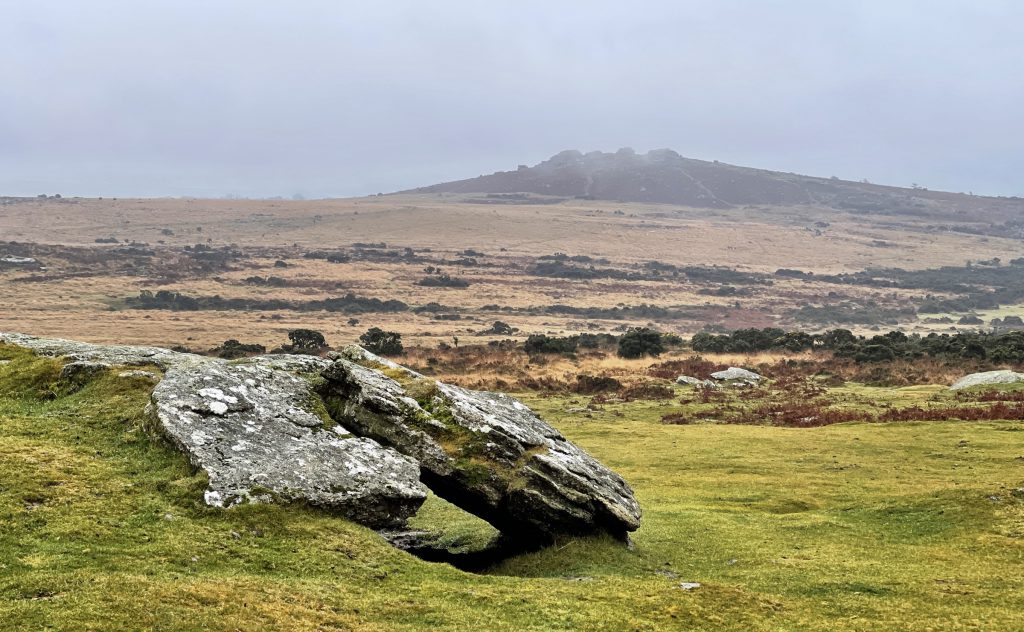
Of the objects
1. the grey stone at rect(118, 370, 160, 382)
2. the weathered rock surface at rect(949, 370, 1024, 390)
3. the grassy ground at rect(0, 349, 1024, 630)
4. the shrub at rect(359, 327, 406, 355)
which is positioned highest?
the grey stone at rect(118, 370, 160, 382)

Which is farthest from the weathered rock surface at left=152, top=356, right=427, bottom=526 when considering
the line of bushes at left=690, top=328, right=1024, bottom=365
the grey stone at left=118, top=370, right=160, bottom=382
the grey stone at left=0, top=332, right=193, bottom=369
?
the line of bushes at left=690, top=328, right=1024, bottom=365

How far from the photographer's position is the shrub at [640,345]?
64.1m

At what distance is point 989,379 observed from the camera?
149 ft

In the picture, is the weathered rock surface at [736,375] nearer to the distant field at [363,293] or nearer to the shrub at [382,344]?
the shrub at [382,344]

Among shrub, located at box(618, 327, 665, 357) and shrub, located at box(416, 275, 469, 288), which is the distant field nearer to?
shrub, located at box(416, 275, 469, 288)

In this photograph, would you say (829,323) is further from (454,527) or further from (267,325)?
(454,527)

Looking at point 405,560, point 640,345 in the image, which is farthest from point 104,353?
point 640,345

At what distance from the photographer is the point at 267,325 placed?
309 ft

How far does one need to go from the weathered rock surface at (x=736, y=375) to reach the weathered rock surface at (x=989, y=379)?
1135 cm

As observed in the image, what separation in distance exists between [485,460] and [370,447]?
8.47 ft

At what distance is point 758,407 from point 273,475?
106ft

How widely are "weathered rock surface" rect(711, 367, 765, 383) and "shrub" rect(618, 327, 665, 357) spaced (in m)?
12.0

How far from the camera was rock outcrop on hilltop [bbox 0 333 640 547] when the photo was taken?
15406mm

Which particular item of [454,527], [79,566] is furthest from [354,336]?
[79,566]
